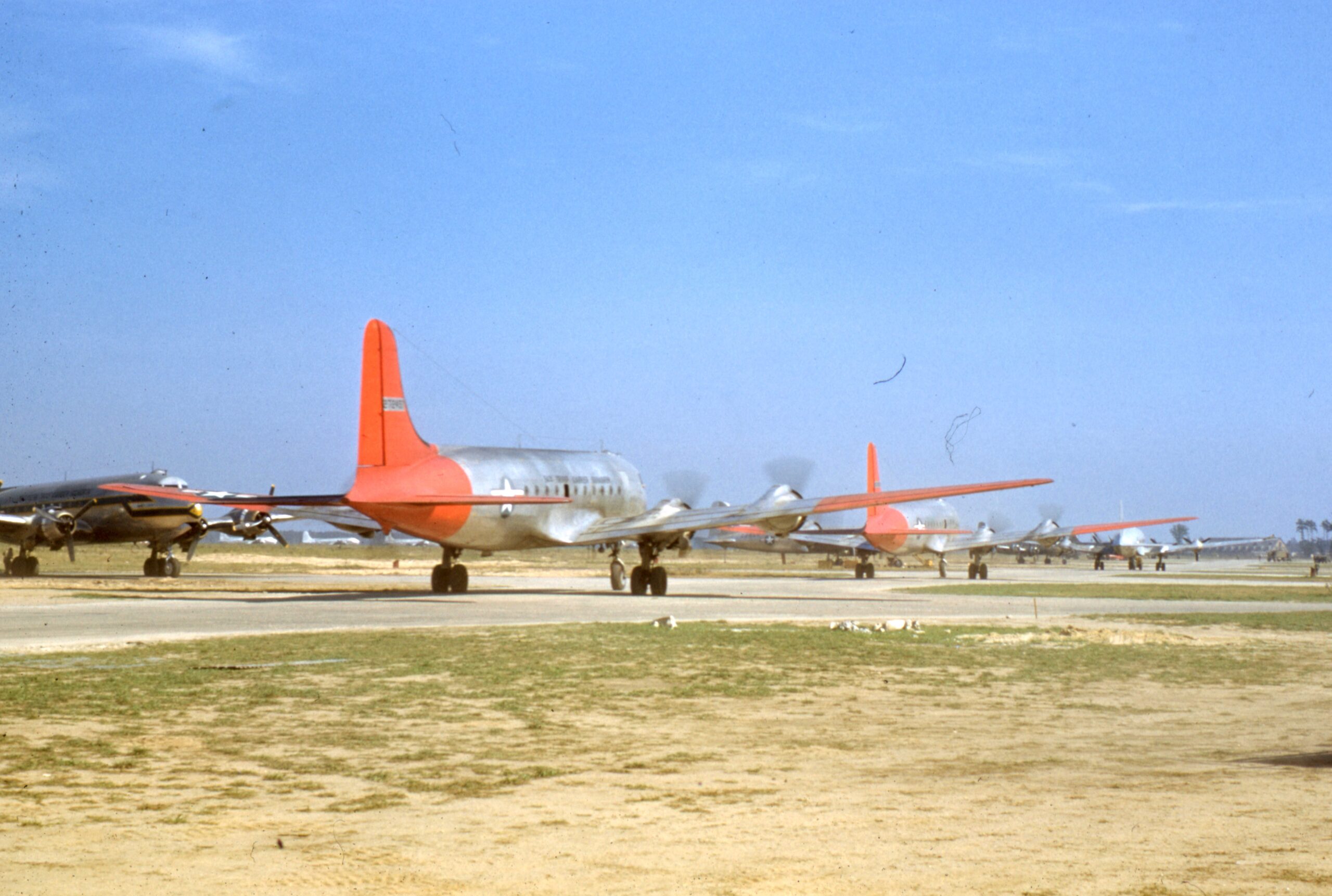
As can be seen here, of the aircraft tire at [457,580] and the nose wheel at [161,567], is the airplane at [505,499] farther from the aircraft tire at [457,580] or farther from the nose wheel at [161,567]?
the nose wheel at [161,567]

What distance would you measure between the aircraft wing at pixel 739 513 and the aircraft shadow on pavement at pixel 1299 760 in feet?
79.4

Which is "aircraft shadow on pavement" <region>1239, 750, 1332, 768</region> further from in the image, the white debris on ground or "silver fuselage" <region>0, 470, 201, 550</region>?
Answer: "silver fuselage" <region>0, 470, 201, 550</region>

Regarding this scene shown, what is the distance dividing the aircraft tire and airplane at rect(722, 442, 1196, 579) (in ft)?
91.0

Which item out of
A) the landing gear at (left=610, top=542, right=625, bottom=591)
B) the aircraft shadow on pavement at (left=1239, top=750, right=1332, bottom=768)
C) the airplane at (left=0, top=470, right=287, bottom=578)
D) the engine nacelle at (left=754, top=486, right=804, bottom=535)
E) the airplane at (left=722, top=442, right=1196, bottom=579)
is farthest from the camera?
the airplane at (left=722, top=442, right=1196, bottom=579)

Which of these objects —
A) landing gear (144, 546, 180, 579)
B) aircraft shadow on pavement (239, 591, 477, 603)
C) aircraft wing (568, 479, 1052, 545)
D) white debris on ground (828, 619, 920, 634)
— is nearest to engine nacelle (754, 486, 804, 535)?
aircraft wing (568, 479, 1052, 545)

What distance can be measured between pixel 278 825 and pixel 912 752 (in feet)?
17.9

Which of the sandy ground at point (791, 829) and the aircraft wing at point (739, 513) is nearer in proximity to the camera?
the sandy ground at point (791, 829)

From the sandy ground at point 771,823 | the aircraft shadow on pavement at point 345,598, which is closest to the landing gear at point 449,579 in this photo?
the aircraft shadow on pavement at point 345,598

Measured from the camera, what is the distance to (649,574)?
40.2 meters

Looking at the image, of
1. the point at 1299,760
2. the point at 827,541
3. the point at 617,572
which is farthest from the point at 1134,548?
the point at 1299,760

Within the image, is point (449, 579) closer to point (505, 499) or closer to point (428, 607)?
point (505, 499)

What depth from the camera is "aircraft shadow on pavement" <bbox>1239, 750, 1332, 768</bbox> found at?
1041 centimetres

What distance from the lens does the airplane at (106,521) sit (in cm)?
5056

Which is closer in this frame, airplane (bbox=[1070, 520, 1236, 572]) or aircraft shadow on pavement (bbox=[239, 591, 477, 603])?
aircraft shadow on pavement (bbox=[239, 591, 477, 603])
